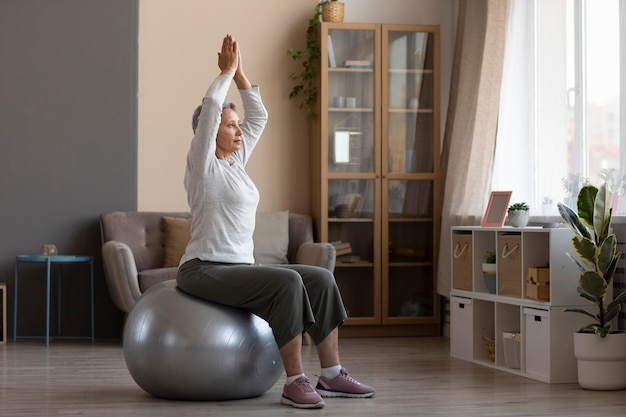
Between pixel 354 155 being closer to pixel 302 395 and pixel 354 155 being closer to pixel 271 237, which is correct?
pixel 271 237

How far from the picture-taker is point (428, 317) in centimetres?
651

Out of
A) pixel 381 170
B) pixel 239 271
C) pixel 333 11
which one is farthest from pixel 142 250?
pixel 239 271

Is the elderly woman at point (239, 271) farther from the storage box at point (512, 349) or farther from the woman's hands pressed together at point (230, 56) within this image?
the storage box at point (512, 349)

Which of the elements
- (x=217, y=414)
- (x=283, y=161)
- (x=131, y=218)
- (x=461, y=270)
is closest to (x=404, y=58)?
(x=283, y=161)

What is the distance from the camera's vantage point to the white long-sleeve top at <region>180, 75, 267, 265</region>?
3791 millimetres

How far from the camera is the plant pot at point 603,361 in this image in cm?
426

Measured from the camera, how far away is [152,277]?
230 inches

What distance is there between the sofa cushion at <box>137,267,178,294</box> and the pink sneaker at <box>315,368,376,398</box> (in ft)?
6.99

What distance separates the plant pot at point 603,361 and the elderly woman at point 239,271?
1.05 m

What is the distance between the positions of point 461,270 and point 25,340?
9.32ft

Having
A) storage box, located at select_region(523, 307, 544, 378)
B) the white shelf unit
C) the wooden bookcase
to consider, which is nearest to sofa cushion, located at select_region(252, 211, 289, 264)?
the wooden bookcase

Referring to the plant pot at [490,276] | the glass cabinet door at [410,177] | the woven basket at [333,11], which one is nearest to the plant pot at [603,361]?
the plant pot at [490,276]

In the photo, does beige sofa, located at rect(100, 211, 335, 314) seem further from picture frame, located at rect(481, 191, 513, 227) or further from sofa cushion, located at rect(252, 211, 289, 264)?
picture frame, located at rect(481, 191, 513, 227)

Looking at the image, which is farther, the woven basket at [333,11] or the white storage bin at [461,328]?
the woven basket at [333,11]
